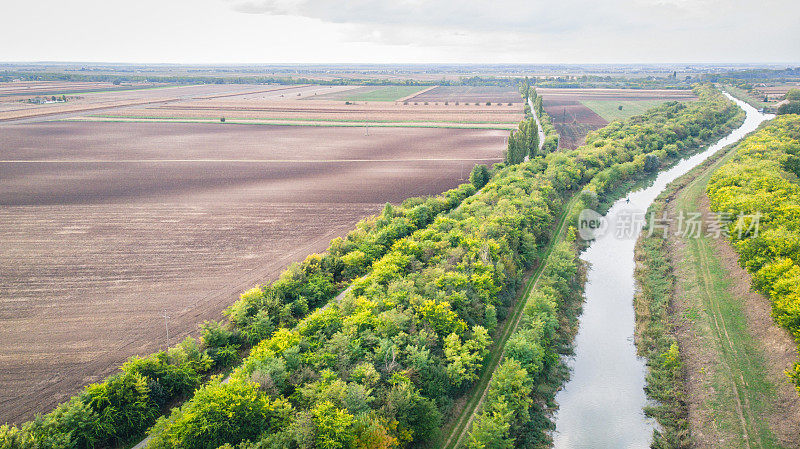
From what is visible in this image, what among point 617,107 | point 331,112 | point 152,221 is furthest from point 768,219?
point 617,107

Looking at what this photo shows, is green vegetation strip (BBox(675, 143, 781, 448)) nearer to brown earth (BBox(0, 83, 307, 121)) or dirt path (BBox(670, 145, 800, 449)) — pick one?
dirt path (BBox(670, 145, 800, 449))

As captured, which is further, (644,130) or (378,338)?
(644,130)

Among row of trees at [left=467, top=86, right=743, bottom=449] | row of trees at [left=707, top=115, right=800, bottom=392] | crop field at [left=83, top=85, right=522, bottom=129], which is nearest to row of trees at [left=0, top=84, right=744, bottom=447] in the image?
row of trees at [left=467, top=86, right=743, bottom=449]

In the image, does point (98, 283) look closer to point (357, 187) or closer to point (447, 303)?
point (447, 303)

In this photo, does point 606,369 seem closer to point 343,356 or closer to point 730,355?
point 730,355

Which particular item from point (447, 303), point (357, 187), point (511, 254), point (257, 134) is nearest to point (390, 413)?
point (447, 303)

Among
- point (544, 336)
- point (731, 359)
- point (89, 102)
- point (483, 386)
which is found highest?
point (89, 102)

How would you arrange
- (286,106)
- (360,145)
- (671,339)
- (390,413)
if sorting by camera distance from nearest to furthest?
(390,413) → (671,339) → (360,145) → (286,106)
